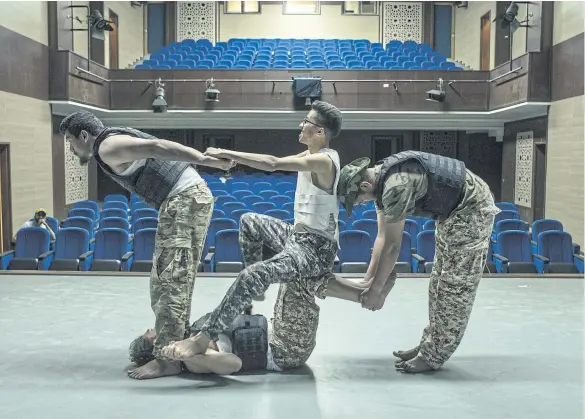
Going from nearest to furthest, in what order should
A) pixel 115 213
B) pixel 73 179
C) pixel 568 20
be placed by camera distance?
pixel 115 213 < pixel 568 20 < pixel 73 179

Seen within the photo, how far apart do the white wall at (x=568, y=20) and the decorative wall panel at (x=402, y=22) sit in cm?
851

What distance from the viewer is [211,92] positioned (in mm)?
11164

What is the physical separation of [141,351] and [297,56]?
11.9m

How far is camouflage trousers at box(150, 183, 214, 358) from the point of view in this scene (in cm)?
280

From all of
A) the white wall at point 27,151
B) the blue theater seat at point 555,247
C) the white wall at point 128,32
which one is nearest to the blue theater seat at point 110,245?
the white wall at point 27,151

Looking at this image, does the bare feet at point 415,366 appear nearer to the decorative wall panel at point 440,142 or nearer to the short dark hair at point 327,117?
the short dark hair at point 327,117

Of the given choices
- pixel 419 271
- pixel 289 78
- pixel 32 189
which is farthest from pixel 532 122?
pixel 32 189

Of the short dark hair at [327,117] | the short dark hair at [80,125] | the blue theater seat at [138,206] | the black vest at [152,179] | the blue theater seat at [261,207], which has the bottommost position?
the blue theater seat at [138,206]

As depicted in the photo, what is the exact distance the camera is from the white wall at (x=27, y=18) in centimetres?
854

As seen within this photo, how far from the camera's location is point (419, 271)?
19.5 feet

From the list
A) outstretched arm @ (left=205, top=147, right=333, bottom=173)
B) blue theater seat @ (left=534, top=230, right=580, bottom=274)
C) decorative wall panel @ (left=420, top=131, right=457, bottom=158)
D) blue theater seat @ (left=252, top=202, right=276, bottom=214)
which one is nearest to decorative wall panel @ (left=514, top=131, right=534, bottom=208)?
decorative wall panel @ (left=420, top=131, right=457, bottom=158)

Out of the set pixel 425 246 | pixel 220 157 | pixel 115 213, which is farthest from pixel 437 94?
pixel 220 157

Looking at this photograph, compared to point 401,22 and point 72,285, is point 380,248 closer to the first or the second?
point 72,285

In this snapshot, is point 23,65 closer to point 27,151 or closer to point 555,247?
point 27,151
